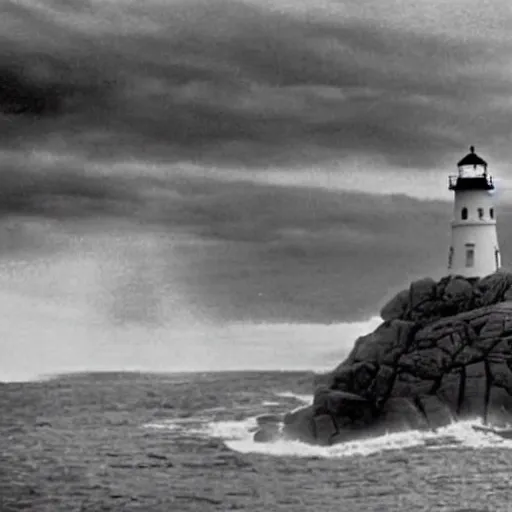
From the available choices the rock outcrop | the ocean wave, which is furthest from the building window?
the ocean wave

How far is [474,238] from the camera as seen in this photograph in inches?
2697

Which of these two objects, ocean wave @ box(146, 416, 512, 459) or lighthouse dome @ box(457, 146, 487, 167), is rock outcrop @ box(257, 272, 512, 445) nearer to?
ocean wave @ box(146, 416, 512, 459)

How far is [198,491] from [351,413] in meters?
12.3

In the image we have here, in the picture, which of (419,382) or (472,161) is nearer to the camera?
(419,382)

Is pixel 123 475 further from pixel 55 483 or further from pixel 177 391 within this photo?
pixel 177 391

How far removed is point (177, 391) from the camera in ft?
369

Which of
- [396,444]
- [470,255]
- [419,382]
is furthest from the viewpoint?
[470,255]

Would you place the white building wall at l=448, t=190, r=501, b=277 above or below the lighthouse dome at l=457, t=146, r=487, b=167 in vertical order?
below

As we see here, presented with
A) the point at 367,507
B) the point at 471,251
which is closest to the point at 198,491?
the point at 367,507

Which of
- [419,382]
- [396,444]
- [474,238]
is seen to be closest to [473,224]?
[474,238]

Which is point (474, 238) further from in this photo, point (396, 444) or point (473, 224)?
point (396, 444)

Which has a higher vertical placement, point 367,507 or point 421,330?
point 421,330

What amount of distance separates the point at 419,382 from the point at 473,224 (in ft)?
→ 60.4

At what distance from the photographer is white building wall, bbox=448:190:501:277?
223 feet
